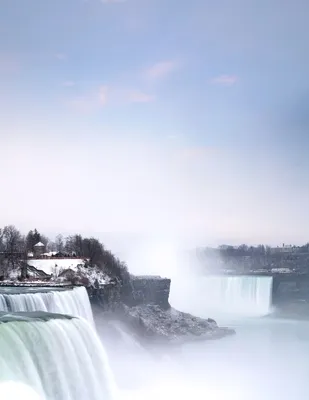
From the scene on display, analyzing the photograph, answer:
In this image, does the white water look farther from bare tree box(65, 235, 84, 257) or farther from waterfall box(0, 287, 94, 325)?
waterfall box(0, 287, 94, 325)

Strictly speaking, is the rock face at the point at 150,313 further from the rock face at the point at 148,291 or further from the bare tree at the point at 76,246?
the bare tree at the point at 76,246

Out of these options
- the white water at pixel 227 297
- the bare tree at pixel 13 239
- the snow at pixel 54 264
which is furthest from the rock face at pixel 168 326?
the bare tree at pixel 13 239

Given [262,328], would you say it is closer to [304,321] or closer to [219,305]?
[304,321]

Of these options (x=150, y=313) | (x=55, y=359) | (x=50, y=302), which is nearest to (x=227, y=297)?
(x=150, y=313)

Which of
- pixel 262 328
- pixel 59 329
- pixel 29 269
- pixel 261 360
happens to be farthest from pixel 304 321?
pixel 59 329

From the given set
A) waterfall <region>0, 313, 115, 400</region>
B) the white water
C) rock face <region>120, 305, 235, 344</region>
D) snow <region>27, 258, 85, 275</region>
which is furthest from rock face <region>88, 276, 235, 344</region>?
waterfall <region>0, 313, 115, 400</region>

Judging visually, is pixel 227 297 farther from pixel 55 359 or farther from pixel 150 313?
pixel 55 359
